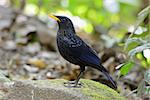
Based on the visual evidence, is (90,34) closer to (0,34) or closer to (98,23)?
(98,23)

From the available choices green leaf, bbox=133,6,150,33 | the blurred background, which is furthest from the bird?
green leaf, bbox=133,6,150,33

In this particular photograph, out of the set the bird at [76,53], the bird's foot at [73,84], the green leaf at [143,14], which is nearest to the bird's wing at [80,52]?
the bird at [76,53]

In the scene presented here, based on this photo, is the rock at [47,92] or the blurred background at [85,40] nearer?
the rock at [47,92]

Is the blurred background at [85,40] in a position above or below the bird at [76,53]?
below

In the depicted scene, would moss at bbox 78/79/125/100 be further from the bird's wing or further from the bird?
the bird's wing

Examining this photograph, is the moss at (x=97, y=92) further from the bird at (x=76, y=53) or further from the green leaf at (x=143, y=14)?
the green leaf at (x=143, y=14)

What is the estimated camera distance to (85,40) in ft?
25.5

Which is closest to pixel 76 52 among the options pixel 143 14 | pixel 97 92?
pixel 97 92

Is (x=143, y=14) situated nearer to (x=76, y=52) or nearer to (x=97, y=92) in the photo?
(x=76, y=52)

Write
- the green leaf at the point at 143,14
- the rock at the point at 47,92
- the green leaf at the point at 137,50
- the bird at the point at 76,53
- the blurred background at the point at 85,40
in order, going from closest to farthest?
1. the rock at the point at 47,92
2. the green leaf at the point at 137,50
3. the bird at the point at 76,53
4. the green leaf at the point at 143,14
5. the blurred background at the point at 85,40

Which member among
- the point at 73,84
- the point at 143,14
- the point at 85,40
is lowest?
the point at 85,40

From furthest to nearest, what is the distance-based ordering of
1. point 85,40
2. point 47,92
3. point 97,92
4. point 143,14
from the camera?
point 85,40 → point 143,14 → point 97,92 → point 47,92

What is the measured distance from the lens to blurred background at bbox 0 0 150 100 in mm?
5309

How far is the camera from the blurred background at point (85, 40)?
5.31 meters
